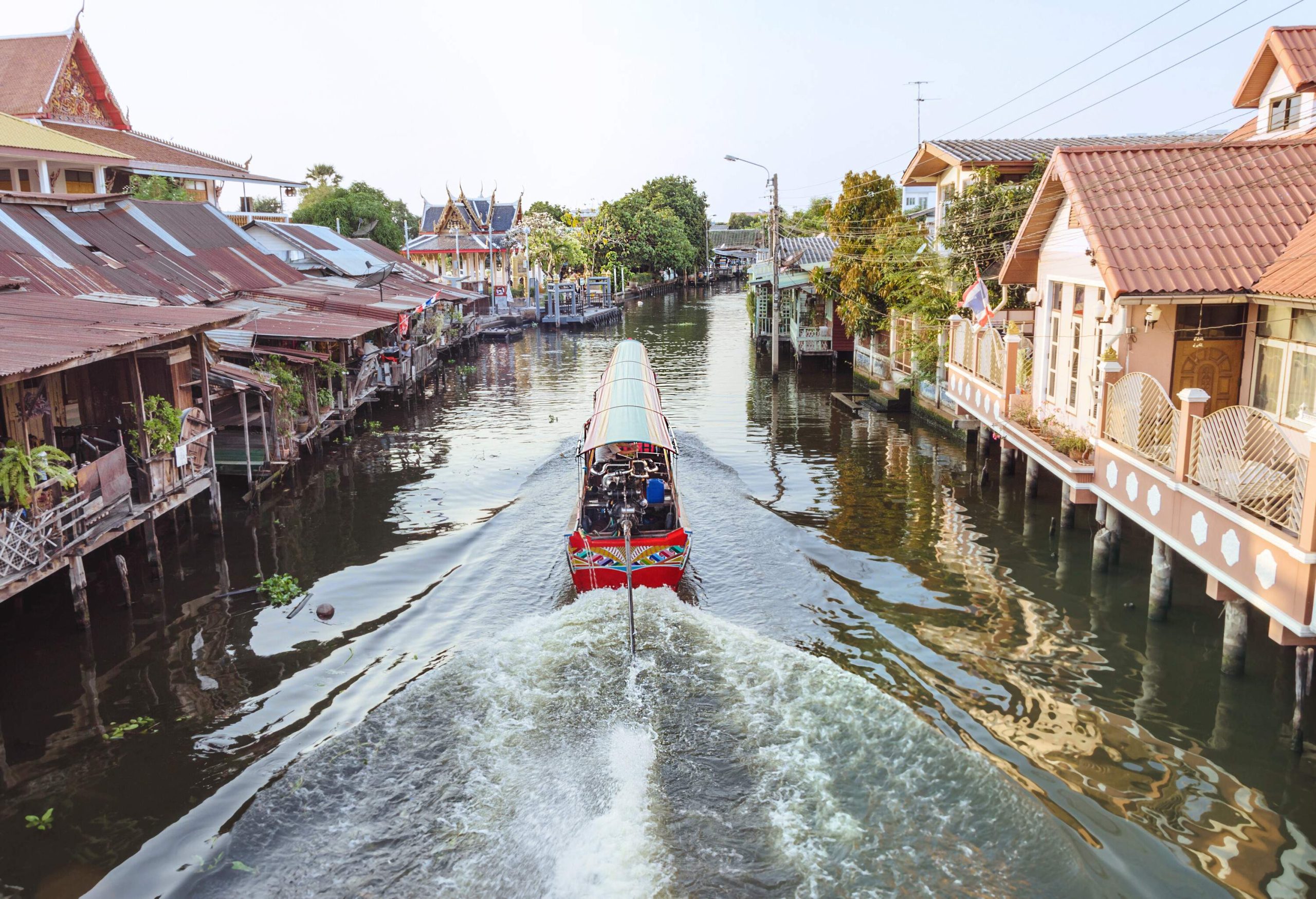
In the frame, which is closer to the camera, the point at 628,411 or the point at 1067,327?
the point at 1067,327

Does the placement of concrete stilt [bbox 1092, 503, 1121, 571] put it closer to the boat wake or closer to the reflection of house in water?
the reflection of house in water

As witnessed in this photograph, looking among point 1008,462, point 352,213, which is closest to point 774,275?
point 1008,462

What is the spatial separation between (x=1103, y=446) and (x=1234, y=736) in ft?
14.4

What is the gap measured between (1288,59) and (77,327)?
66.4ft

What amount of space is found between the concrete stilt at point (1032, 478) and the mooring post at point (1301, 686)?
336 inches

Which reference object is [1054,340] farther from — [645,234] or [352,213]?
[645,234]

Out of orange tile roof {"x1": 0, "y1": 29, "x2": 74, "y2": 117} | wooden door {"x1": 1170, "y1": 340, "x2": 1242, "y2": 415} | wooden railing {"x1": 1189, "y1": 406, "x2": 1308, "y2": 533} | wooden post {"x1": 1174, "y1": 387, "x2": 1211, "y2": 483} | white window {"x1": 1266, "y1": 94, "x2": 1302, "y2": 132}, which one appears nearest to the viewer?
wooden railing {"x1": 1189, "y1": 406, "x2": 1308, "y2": 533}

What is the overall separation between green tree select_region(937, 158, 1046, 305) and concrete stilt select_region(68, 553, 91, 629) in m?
19.5

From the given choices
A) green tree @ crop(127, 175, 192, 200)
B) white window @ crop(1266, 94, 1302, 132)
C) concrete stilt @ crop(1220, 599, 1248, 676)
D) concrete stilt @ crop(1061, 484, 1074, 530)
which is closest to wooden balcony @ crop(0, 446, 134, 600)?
concrete stilt @ crop(1220, 599, 1248, 676)

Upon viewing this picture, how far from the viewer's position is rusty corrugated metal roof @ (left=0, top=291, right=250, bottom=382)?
12.2 metres

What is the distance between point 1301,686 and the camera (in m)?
9.97

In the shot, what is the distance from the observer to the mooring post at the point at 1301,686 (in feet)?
32.2

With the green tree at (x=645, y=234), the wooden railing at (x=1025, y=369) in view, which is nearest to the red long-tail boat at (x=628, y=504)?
the wooden railing at (x=1025, y=369)

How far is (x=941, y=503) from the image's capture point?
2019cm
